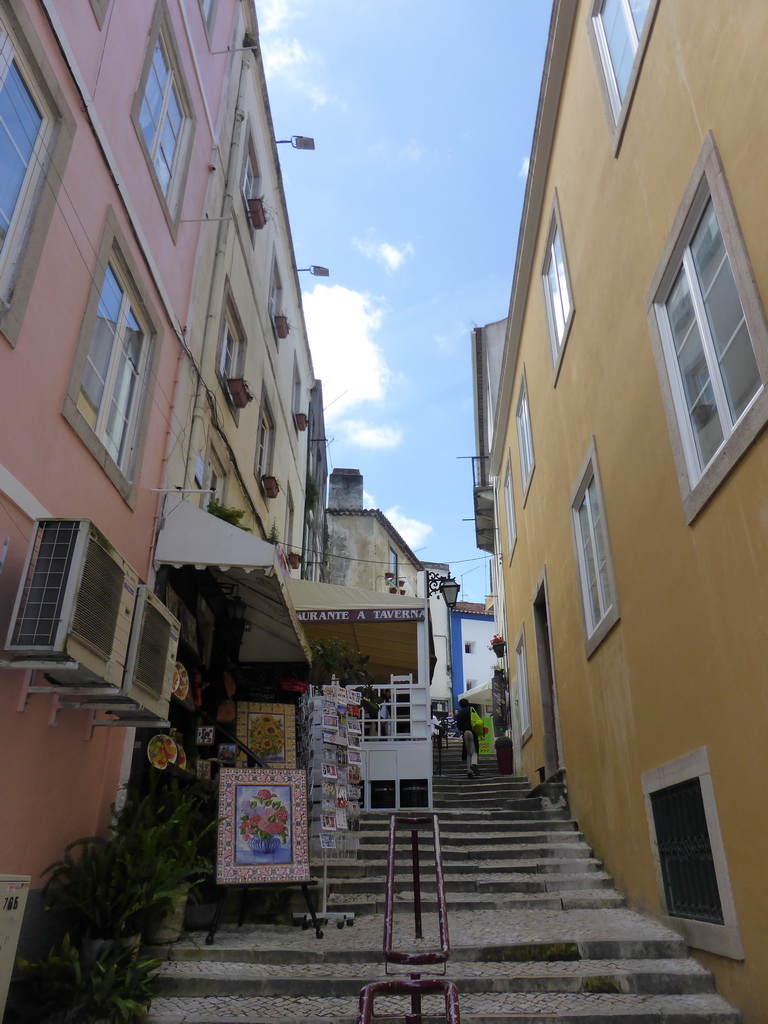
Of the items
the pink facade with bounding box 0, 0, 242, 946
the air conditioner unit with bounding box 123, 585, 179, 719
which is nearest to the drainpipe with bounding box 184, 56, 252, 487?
the pink facade with bounding box 0, 0, 242, 946

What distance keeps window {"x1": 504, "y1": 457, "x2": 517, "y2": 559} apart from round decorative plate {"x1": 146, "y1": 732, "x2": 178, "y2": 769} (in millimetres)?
9512

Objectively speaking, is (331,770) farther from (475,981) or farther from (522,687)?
(522,687)

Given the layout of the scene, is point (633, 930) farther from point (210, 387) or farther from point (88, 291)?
point (210, 387)

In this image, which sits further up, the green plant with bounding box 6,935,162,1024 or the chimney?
the chimney

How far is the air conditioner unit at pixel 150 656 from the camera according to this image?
518cm

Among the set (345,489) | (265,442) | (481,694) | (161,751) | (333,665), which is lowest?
(161,751)

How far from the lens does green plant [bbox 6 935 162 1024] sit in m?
4.25

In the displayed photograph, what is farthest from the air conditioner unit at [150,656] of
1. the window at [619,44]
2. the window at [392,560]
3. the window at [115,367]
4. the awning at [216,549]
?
the window at [392,560]

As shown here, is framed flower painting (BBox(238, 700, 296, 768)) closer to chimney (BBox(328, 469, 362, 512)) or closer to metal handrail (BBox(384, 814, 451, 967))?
metal handrail (BBox(384, 814, 451, 967))

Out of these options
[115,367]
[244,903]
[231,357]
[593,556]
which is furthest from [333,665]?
[115,367]

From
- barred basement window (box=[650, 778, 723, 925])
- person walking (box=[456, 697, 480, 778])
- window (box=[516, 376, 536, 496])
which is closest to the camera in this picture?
barred basement window (box=[650, 778, 723, 925])

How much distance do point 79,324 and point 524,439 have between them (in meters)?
8.93

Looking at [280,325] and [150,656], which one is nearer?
[150,656]

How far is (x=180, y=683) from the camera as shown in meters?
7.07
